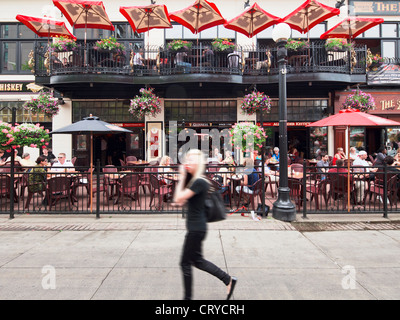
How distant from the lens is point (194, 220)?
308 centimetres

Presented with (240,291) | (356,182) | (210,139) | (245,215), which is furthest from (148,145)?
(240,291)

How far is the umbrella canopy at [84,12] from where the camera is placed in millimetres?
11656

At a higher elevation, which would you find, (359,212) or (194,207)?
(194,207)

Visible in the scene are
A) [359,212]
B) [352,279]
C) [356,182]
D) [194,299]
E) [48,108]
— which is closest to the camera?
[194,299]

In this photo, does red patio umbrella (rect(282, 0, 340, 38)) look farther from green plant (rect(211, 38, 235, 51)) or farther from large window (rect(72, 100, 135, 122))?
large window (rect(72, 100, 135, 122))

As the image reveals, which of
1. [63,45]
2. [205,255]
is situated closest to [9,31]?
[63,45]

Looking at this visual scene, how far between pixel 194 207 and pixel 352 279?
245 cm

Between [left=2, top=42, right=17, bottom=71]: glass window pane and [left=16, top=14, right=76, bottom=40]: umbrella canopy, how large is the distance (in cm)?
318

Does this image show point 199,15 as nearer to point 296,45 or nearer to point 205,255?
point 296,45

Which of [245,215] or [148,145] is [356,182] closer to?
[245,215]

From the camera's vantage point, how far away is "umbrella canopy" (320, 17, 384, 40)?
12.4 meters

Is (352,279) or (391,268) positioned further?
(391,268)

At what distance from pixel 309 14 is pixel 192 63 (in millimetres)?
5664
